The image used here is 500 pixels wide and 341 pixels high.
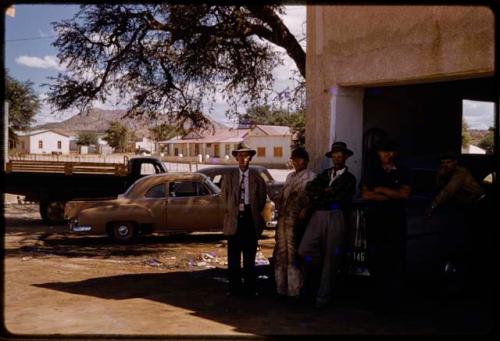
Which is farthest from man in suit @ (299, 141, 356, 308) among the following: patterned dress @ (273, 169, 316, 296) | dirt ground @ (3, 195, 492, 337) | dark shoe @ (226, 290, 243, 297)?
dark shoe @ (226, 290, 243, 297)

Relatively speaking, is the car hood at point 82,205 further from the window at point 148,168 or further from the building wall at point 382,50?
the building wall at point 382,50

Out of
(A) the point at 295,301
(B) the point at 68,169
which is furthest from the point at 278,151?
(A) the point at 295,301

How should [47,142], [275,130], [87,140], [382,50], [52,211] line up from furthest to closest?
[87,140] → [47,142] → [275,130] → [52,211] → [382,50]

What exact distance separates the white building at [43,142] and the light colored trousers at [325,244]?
100853mm

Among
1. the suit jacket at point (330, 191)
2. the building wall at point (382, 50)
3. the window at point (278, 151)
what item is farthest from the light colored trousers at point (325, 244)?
the window at point (278, 151)

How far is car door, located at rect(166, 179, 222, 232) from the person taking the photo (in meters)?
12.2

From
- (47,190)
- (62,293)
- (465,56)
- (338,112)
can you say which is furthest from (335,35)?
(47,190)

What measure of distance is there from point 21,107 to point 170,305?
214 feet

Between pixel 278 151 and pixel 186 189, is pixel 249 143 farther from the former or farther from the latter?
pixel 186 189

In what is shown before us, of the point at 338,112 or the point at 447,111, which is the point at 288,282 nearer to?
the point at 338,112

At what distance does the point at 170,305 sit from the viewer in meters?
6.91

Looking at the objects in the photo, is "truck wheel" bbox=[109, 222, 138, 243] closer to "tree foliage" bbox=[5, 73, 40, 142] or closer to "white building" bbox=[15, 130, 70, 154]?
"tree foliage" bbox=[5, 73, 40, 142]

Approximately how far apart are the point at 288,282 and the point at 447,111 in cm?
712

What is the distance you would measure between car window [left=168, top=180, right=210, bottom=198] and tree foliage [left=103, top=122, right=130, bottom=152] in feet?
290
